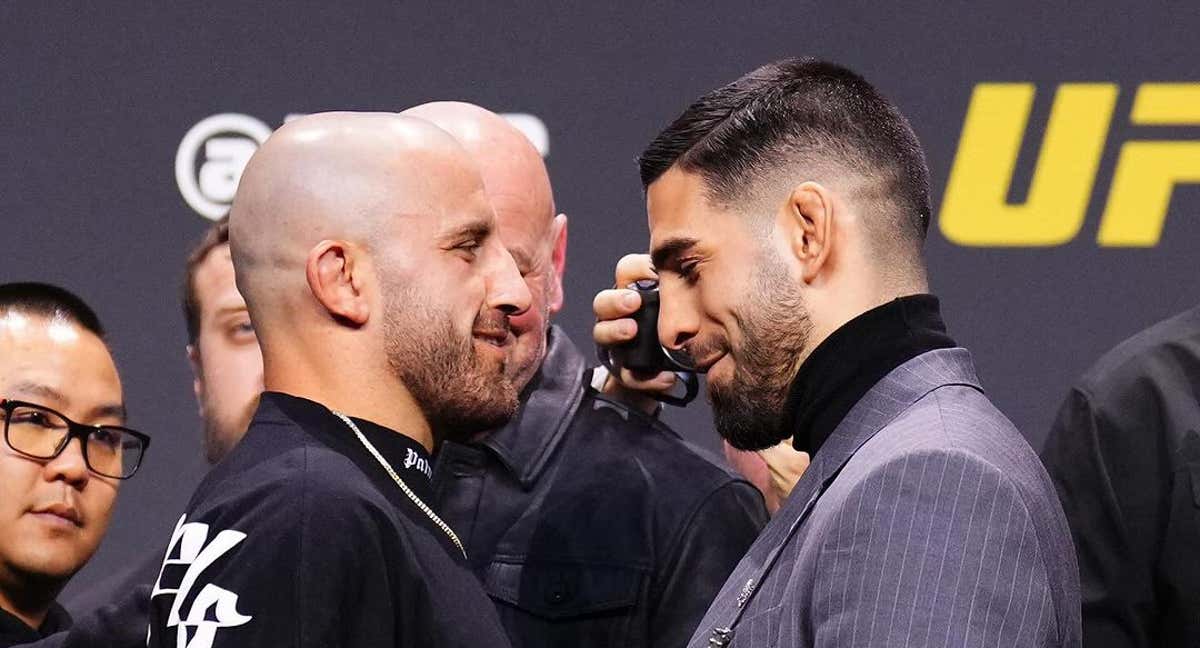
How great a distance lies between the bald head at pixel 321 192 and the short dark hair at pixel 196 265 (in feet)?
3.22

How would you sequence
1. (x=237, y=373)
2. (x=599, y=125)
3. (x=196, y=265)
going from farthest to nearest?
(x=599, y=125), (x=196, y=265), (x=237, y=373)

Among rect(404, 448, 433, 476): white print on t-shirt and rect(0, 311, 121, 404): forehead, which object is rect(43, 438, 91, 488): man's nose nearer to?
rect(0, 311, 121, 404): forehead

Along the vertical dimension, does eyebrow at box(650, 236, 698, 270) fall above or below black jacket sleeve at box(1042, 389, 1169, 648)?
above

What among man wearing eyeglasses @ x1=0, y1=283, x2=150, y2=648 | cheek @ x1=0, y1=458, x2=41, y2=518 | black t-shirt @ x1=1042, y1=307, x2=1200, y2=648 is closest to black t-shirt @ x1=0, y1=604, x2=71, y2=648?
man wearing eyeglasses @ x1=0, y1=283, x2=150, y2=648

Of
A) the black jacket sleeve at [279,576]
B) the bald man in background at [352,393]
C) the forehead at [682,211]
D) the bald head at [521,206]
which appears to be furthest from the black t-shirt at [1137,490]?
the black jacket sleeve at [279,576]

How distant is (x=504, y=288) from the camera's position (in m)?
1.72

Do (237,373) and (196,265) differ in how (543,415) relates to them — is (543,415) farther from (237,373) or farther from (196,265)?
(196,265)

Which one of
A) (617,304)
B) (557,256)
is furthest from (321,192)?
(557,256)

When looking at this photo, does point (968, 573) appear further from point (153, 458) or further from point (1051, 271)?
point (153, 458)

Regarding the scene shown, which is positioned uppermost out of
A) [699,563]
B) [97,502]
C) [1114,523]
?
[97,502]

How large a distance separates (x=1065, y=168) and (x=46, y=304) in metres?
1.63

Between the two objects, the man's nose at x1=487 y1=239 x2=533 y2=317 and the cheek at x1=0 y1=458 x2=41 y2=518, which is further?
the cheek at x1=0 y1=458 x2=41 y2=518

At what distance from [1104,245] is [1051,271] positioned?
10cm

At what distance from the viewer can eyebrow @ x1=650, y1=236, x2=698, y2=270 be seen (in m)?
1.71
